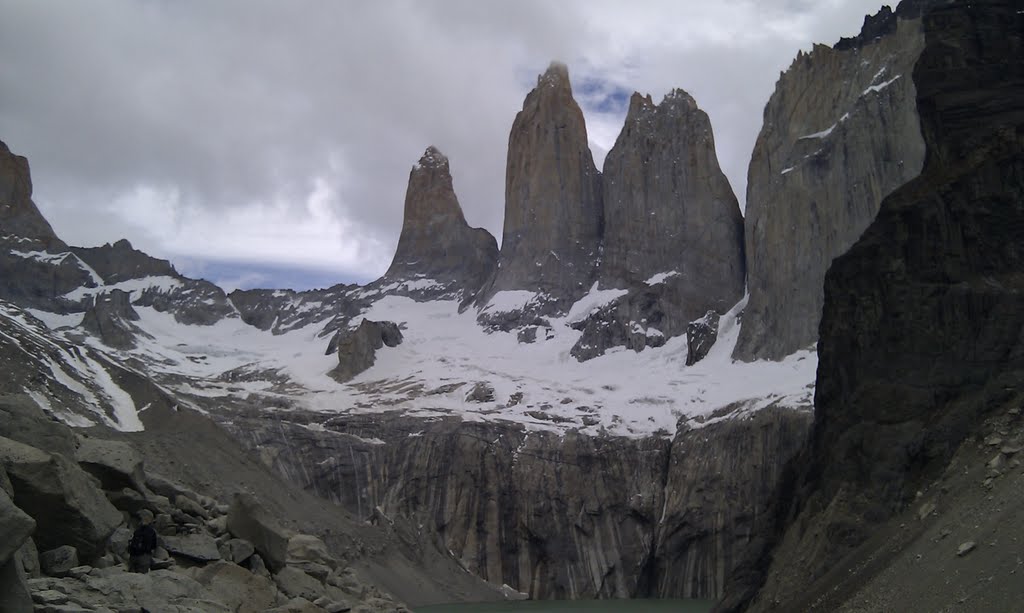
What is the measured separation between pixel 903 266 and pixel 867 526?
14.6 meters

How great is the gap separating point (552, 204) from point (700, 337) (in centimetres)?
3844

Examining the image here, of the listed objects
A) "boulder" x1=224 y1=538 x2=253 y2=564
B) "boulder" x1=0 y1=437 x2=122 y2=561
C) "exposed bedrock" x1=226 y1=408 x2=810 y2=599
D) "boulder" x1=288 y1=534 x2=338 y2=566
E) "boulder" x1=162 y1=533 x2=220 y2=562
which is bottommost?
→ "exposed bedrock" x1=226 y1=408 x2=810 y2=599

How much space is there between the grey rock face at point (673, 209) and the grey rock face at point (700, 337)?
6.64 meters

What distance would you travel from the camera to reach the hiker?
716 inches

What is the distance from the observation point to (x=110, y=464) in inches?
803

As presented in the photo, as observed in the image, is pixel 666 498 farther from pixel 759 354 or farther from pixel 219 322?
pixel 219 322

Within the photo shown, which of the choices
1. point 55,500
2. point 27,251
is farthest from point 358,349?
point 55,500

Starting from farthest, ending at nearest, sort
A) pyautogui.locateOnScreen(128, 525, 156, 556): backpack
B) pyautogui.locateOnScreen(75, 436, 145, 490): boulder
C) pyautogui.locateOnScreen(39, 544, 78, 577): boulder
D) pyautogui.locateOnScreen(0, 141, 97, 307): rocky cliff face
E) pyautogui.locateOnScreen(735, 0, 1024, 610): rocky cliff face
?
pyautogui.locateOnScreen(0, 141, 97, 307): rocky cliff face, pyautogui.locateOnScreen(735, 0, 1024, 610): rocky cliff face, pyautogui.locateOnScreen(75, 436, 145, 490): boulder, pyautogui.locateOnScreen(128, 525, 156, 556): backpack, pyautogui.locateOnScreen(39, 544, 78, 577): boulder

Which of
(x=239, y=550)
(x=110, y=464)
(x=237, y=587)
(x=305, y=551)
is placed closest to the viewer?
(x=237, y=587)

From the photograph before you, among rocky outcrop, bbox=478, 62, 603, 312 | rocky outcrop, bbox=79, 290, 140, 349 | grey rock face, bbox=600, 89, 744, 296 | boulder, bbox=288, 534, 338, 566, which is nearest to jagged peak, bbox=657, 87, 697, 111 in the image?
grey rock face, bbox=600, 89, 744, 296

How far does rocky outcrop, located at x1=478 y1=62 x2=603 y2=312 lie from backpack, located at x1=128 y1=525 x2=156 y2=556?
131 metres

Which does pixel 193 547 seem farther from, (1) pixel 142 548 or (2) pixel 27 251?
(2) pixel 27 251

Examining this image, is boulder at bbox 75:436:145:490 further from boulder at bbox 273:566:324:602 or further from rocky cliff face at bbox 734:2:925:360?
rocky cliff face at bbox 734:2:925:360

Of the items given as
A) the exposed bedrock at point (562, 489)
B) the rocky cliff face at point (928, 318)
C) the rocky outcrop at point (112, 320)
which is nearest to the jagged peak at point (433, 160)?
the rocky outcrop at point (112, 320)
